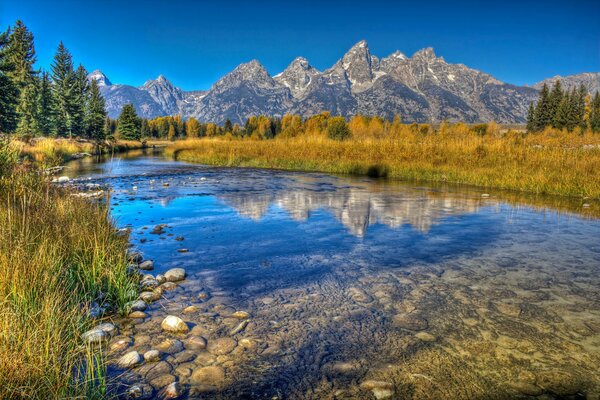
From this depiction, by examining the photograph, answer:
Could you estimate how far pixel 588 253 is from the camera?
7.32 m

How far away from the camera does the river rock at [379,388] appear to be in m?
3.04

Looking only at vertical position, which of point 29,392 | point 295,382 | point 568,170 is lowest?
point 295,382

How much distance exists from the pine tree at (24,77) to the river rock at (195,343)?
185ft

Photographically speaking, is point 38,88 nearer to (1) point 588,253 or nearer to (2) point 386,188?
(2) point 386,188

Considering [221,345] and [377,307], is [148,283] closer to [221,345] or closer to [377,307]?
[221,345]

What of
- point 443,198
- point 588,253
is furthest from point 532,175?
point 588,253

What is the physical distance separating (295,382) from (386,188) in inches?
577

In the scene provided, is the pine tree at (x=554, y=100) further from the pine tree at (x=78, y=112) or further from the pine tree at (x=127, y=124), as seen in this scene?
the pine tree at (x=78, y=112)

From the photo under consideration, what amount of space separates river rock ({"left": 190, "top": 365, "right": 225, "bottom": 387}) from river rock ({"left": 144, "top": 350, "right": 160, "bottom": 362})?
0.44m

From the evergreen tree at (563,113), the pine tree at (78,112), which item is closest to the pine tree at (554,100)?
the evergreen tree at (563,113)

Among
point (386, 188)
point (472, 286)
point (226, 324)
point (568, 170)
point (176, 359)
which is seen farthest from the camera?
A: point (386, 188)

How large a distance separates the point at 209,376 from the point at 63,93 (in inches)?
2780

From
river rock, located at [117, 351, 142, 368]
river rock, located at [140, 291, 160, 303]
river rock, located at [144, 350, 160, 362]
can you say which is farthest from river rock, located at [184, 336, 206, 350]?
river rock, located at [140, 291, 160, 303]

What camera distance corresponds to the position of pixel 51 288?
386 centimetres
